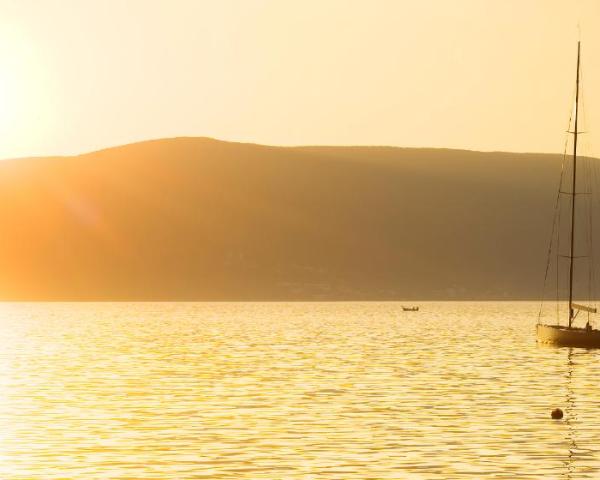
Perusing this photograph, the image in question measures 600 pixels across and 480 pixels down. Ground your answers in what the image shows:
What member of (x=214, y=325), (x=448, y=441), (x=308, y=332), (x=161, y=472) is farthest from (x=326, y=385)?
(x=214, y=325)

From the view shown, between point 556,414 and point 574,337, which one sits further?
point 574,337

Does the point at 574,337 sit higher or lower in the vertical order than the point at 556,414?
higher

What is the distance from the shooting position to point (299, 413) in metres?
52.4

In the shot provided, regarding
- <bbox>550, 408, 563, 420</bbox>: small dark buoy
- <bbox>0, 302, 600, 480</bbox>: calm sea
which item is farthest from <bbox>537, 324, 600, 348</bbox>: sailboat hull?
<bbox>550, 408, 563, 420</bbox>: small dark buoy

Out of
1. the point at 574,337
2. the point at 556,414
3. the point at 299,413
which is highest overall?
the point at 574,337

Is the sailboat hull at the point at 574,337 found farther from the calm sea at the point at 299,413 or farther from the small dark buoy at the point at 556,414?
the small dark buoy at the point at 556,414

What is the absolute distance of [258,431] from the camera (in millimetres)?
46406

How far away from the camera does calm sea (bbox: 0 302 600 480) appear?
38.8m

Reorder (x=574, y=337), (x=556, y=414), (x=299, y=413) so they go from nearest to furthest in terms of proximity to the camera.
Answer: (x=556, y=414), (x=299, y=413), (x=574, y=337)

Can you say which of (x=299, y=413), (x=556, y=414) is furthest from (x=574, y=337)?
(x=299, y=413)

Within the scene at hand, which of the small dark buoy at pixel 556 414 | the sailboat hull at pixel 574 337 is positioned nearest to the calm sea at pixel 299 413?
the small dark buoy at pixel 556 414

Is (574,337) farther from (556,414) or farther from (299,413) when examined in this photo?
(299,413)

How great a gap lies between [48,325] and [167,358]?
83383 mm

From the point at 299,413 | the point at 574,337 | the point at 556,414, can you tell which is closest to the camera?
the point at 556,414
